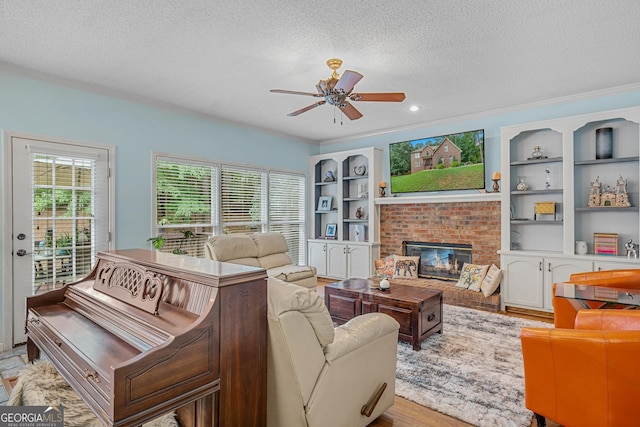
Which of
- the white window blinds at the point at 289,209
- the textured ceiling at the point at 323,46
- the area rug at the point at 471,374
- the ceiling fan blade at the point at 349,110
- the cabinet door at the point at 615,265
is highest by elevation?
the textured ceiling at the point at 323,46

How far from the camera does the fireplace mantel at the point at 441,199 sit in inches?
187

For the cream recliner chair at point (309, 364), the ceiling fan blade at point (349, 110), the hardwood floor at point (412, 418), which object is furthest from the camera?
the ceiling fan blade at point (349, 110)

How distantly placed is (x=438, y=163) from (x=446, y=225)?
99 cm

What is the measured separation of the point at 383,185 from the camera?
595 cm

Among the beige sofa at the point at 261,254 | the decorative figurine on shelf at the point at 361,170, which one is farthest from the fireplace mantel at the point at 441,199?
the beige sofa at the point at 261,254

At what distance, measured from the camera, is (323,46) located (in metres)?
2.92

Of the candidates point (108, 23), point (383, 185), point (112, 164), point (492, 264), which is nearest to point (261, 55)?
point (108, 23)

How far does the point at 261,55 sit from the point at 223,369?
8.74 ft

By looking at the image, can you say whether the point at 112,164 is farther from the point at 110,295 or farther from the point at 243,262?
the point at 110,295

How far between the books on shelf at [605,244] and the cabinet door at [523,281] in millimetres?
616

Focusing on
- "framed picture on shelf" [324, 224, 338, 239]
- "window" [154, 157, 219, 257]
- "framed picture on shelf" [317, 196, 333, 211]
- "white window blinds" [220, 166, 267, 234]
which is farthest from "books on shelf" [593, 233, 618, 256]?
"window" [154, 157, 219, 257]

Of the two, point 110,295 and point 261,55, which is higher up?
point 261,55

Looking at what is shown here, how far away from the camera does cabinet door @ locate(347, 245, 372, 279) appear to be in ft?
19.3

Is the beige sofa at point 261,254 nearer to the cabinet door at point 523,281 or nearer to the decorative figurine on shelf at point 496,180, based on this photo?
the cabinet door at point 523,281
